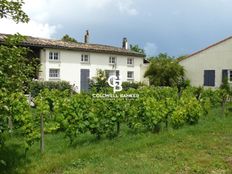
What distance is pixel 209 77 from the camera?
29.7 meters

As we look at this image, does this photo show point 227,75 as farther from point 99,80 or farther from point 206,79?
point 99,80

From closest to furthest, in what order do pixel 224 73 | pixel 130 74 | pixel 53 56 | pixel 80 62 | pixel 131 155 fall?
pixel 131 155
pixel 224 73
pixel 53 56
pixel 80 62
pixel 130 74

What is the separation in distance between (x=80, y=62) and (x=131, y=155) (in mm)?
23464

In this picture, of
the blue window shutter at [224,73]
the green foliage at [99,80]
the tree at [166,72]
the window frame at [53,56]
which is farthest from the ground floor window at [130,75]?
the blue window shutter at [224,73]

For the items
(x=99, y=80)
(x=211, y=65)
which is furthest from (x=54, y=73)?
(x=211, y=65)

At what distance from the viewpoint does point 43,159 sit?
7398 millimetres

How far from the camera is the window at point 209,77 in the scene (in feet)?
96.6

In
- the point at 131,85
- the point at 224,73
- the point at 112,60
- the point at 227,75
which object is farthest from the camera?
the point at 112,60

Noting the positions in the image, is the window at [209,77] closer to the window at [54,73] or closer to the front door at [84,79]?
the front door at [84,79]

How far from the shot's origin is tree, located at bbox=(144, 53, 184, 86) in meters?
30.5

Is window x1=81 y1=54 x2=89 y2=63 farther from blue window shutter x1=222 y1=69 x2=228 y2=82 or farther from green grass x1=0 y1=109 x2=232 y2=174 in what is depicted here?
Result: green grass x1=0 y1=109 x2=232 y2=174

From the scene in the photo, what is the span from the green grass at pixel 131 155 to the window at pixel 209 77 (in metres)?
19.9

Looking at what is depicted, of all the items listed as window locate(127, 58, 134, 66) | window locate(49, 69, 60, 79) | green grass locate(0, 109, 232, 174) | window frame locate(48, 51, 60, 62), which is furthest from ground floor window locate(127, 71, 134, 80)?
green grass locate(0, 109, 232, 174)

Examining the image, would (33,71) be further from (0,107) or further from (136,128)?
(136,128)
